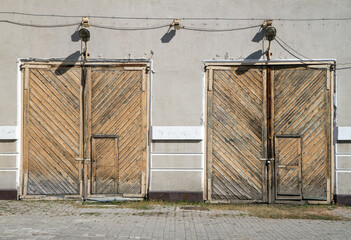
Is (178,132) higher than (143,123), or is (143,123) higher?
(143,123)

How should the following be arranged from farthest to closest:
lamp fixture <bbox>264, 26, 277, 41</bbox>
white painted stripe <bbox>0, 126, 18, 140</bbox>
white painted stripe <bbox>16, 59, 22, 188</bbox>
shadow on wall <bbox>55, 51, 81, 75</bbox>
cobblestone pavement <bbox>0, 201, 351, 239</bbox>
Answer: shadow on wall <bbox>55, 51, 81, 75</bbox>, white painted stripe <bbox>16, 59, 22, 188</bbox>, white painted stripe <bbox>0, 126, 18, 140</bbox>, lamp fixture <bbox>264, 26, 277, 41</bbox>, cobblestone pavement <bbox>0, 201, 351, 239</bbox>

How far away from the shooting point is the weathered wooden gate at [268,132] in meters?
9.49

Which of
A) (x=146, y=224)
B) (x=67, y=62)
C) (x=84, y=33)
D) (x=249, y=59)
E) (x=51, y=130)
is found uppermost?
(x=84, y=33)

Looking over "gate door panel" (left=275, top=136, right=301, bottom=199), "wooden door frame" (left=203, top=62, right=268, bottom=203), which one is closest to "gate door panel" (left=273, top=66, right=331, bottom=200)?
"gate door panel" (left=275, top=136, right=301, bottom=199)

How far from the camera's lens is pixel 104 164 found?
956 cm

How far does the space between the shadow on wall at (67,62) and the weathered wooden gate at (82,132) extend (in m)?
0.02

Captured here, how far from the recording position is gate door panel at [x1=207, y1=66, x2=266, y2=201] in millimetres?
9555

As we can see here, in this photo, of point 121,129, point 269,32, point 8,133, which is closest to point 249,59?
point 269,32

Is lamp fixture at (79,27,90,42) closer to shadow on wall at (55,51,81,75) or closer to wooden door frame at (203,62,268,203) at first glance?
shadow on wall at (55,51,81,75)

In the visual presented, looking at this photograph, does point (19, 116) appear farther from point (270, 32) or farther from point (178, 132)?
point (270, 32)

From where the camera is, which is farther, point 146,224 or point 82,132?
point 82,132

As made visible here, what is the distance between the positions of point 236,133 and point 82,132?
3580 mm

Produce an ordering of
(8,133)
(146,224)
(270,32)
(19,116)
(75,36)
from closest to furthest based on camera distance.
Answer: (146,224) < (270,32) < (8,133) < (19,116) < (75,36)

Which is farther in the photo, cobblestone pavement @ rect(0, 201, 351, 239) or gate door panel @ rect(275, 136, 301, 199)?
gate door panel @ rect(275, 136, 301, 199)
